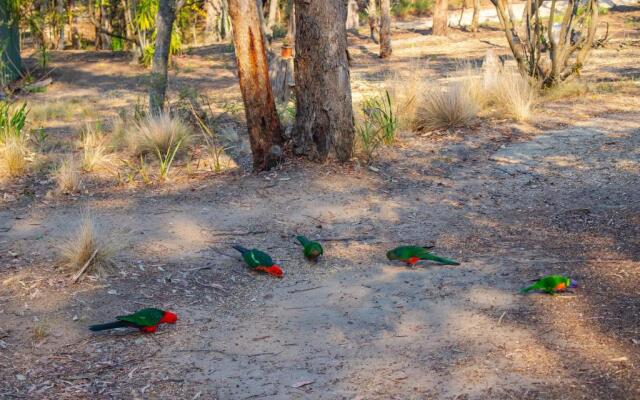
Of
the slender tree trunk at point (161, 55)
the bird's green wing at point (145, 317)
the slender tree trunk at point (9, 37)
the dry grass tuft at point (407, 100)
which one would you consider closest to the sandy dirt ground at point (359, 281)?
the bird's green wing at point (145, 317)

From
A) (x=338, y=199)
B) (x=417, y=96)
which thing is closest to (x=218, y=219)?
(x=338, y=199)

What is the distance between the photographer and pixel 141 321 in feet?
13.8

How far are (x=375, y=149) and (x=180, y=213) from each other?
8.14 feet

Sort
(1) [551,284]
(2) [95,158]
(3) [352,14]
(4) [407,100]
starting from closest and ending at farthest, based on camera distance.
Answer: (1) [551,284] → (2) [95,158] → (4) [407,100] → (3) [352,14]

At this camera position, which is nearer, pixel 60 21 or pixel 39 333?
pixel 39 333

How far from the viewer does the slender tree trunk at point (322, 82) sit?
7.20 metres

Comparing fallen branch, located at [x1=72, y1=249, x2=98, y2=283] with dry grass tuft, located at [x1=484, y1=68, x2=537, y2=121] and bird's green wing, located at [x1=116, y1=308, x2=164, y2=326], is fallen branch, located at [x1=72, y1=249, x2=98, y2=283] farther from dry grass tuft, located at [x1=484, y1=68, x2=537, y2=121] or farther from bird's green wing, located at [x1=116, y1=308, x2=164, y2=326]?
dry grass tuft, located at [x1=484, y1=68, x2=537, y2=121]

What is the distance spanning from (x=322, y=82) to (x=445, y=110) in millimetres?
2185

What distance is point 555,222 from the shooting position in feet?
20.2

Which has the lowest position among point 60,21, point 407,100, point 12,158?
point 12,158

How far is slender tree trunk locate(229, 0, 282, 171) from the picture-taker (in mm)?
7039

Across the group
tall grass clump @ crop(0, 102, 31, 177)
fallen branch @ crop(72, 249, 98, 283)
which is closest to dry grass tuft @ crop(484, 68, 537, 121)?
tall grass clump @ crop(0, 102, 31, 177)

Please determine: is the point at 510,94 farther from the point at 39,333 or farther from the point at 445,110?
the point at 39,333

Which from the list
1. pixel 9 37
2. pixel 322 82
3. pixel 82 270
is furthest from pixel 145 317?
pixel 9 37
